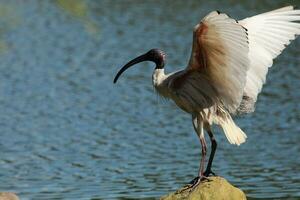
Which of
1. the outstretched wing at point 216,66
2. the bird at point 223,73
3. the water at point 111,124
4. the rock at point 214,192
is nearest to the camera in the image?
the outstretched wing at point 216,66

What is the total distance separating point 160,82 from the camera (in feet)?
30.9

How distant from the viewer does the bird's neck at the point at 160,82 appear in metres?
9.38

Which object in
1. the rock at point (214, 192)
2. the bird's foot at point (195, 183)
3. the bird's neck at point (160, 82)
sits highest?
the bird's neck at point (160, 82)

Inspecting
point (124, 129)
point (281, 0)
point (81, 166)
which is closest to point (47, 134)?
point (124, 129)

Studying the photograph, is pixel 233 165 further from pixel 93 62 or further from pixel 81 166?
pixel 93 62

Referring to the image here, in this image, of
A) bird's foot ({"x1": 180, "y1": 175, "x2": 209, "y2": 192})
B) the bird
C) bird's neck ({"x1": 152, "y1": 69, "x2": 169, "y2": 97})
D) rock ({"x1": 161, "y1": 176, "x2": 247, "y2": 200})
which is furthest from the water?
rock ({"x1": 161, "y1": 176, "x2": 247, "y2": 200})

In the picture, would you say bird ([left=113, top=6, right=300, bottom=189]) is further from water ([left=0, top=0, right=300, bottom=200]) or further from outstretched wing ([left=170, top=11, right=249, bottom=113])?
water ([left=0, top=0, right=300, bottom=200])

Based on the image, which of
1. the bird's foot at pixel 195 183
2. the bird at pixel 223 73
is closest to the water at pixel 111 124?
the bird at pixel 223 73

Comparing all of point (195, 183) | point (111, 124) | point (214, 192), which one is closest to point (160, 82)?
point (195, 183)

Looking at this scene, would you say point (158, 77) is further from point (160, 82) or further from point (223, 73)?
point (223, 73)

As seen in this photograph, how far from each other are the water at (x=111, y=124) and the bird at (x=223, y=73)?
1340mm

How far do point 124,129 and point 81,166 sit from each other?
2102mm

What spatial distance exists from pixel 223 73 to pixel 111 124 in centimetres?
659

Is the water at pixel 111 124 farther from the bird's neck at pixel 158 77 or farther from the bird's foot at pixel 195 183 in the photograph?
the bird's foot at pixel 195 183
